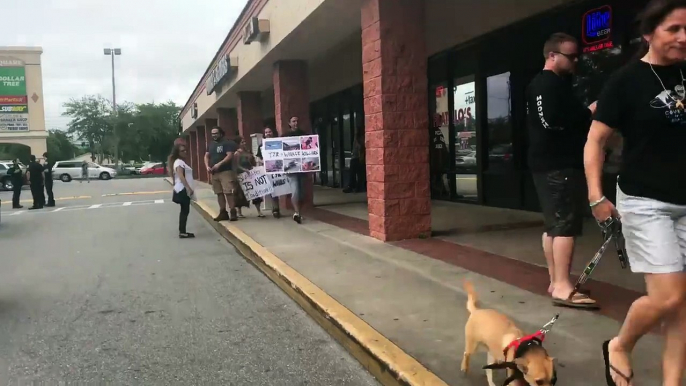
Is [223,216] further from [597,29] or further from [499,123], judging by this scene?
[597,29]

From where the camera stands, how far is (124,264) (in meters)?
8.27

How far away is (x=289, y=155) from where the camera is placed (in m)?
10.7

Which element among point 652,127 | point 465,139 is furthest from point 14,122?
point 652,127

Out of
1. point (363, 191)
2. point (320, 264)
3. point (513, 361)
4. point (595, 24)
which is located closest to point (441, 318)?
point (513, 361)

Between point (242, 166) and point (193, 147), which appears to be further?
point (193, 147)

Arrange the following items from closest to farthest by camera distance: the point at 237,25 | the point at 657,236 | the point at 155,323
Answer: the point at 657,236, the point at 155,323, the point at 237,25

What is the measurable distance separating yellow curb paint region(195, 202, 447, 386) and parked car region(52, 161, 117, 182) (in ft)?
149

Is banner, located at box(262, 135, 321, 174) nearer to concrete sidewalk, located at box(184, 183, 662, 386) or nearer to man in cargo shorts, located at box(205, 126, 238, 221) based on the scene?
man in cargo shorts, located at box(205, 126, 238, 221)

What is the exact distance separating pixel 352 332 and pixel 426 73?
14.7ft

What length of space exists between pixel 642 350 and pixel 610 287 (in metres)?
1.56

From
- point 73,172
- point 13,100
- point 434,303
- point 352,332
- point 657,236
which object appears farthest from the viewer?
point 73,172

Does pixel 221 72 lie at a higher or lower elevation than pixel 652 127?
higher

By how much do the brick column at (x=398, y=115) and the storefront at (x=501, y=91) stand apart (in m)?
2.75

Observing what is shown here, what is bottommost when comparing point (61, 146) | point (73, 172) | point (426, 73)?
point (73, 172)
